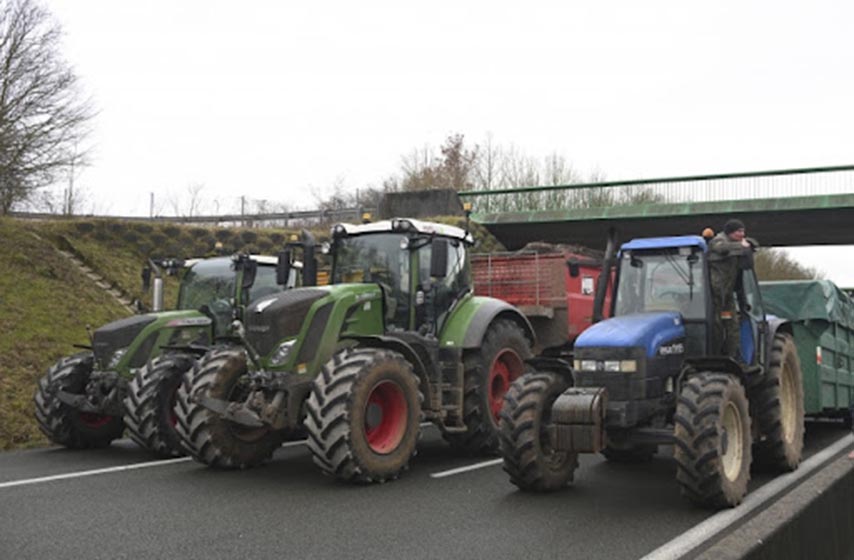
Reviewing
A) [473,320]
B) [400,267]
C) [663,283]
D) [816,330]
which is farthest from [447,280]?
[816,330]

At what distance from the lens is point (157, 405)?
9.29 meters

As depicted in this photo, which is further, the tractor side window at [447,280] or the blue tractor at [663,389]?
the tractor side window at [447,280]

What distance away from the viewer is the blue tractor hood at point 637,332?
7.04 m

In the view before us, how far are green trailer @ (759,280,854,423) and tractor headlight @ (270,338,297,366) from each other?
6.19 m

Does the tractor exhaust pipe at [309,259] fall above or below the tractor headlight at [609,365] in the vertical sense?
above

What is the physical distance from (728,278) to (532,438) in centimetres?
235

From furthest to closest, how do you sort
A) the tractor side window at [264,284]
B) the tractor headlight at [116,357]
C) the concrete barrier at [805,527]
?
the tractor side window at [264,284], the tractor headlight at [116,357], the concrete barrier at [805,527]

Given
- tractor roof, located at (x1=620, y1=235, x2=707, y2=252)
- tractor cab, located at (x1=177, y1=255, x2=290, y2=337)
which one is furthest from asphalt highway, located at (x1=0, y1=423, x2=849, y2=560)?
tractor cab, located at (x1=177, y1=255, x2=290, y2=337)

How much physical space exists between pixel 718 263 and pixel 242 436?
16.7ft

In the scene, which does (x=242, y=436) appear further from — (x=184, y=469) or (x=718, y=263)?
(x=718, y=263)

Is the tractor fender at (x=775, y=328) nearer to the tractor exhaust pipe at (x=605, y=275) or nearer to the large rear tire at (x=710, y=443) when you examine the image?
the large rear tire at (x=710, y=443)

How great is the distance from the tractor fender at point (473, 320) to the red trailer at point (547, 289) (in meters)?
3.26

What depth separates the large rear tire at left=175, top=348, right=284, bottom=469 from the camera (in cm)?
840

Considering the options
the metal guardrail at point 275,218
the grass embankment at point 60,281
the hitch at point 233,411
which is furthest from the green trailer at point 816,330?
the metal guardrail at point 275,218
